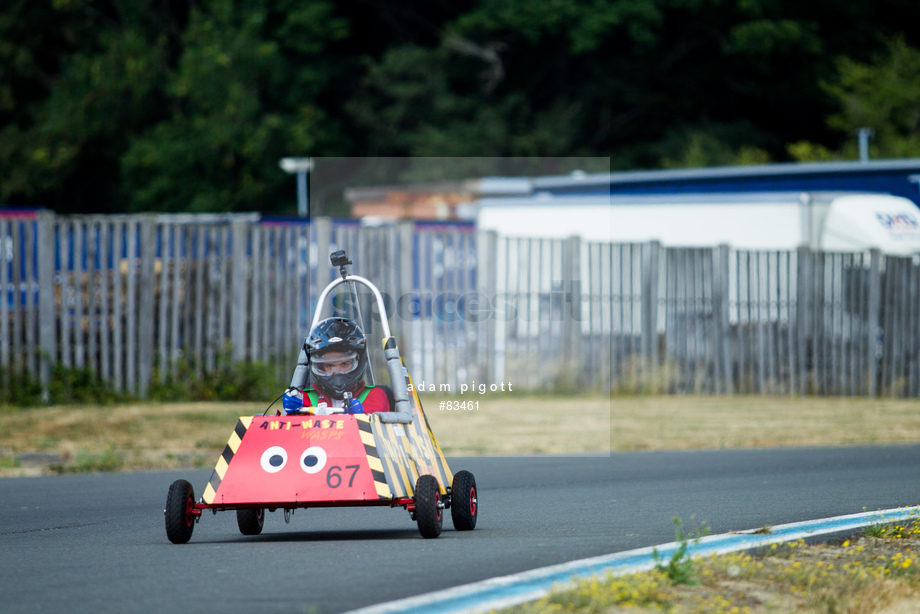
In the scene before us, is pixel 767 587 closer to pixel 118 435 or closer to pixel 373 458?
pixel 373 458

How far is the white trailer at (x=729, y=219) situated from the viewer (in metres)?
20.8

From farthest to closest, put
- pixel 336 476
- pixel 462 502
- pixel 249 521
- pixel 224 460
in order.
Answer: pixel 249 521, pixel 462 502, pixel 224 460, pixel 336 476

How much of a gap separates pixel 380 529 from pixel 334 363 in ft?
3.75

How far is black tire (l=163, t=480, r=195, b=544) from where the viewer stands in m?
7.52

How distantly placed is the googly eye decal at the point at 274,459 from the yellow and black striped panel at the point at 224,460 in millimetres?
188

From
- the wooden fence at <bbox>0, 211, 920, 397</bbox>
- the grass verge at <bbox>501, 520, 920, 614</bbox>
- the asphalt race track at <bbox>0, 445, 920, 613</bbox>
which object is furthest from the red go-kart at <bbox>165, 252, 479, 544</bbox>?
the wooden fence at <bbox>0, 211, 920, 397</bbox>

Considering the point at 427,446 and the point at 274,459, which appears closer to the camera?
the point at 274,459

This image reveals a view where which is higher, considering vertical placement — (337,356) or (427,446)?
(337,356)

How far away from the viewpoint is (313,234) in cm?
1786

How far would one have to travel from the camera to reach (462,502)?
8133mm

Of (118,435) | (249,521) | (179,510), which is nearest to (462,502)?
(249,521)

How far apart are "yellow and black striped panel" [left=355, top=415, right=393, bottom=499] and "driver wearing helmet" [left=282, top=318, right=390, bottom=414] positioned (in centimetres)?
47

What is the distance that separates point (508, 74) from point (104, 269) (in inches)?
1333

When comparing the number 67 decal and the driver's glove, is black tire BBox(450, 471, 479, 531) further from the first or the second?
the driver's glove
